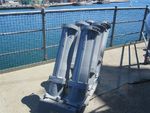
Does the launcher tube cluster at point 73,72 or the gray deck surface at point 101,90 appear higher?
the launcher tube cluster at point 73,72

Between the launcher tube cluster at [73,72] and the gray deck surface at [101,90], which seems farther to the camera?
the gray deck surface at [101,90]

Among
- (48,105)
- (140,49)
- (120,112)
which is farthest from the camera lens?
(140,49)

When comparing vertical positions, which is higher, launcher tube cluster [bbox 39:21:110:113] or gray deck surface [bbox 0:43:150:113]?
launcher tube cluster [bbox 39:21:110:113]

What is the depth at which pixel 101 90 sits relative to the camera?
485 centimetres

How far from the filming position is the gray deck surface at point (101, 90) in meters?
4.17

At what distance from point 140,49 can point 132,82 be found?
3.12m

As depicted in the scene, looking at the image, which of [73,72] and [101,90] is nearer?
[73,72]

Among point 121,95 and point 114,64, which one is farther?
point 114,64

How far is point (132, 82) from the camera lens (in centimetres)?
535

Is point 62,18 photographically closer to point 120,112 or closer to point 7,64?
point 7,64

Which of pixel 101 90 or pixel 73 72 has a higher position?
pixel 73 72

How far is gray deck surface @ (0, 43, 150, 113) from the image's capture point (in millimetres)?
4172

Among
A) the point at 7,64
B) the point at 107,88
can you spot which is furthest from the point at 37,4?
the point at 107,88

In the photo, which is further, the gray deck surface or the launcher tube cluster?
the gray deck surface
